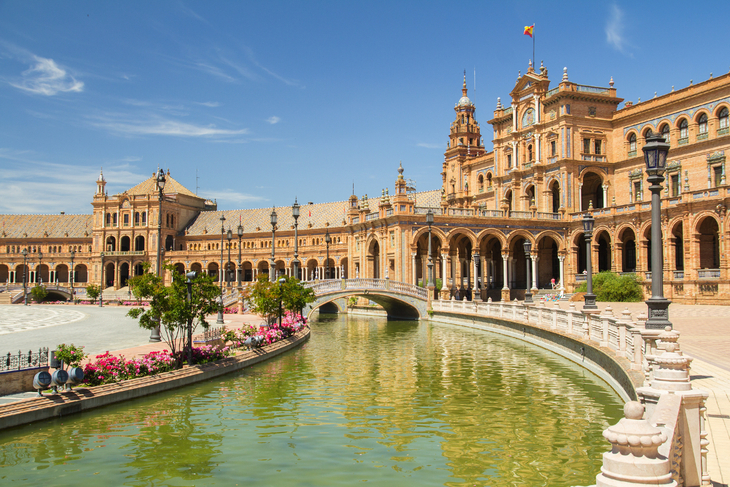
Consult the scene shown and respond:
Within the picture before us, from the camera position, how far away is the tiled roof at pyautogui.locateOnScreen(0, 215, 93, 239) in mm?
104062

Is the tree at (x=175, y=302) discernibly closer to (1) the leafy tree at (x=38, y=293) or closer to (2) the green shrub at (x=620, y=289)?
(2) the green shrub at (x=620, y=289)

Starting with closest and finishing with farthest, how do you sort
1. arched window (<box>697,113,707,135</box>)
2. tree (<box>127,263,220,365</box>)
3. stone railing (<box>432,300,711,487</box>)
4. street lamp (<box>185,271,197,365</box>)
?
stone railing (<box>432,300,711,487</box>) < tree (<box>127,263,220,365</box>) < street lamp (<box>185,271,197,365</box>) < arched window (<box>697,113,707,135</box>)

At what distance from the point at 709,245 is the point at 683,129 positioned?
35.1 ft

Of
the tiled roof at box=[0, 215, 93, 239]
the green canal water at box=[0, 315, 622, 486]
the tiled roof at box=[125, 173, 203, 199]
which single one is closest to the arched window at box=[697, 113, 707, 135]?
the green canal water at box=[0, 315, 622, 486]

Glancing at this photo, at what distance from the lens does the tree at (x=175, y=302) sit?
16.9m

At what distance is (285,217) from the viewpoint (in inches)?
3735

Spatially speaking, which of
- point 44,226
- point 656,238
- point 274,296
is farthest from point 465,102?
point 44,226

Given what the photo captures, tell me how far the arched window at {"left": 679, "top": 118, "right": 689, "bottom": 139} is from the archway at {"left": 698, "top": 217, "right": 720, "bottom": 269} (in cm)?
863

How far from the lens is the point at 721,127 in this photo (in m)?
44.3

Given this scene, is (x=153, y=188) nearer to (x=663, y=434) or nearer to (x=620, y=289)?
(x=620, y=289)

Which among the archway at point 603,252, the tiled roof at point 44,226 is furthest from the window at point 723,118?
the tiled roof at point 44,226

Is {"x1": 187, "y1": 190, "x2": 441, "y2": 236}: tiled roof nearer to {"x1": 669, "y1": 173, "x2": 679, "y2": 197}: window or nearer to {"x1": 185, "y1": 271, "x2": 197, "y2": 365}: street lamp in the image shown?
{"x1": 669, "y1": 173, "x2": 679, "y2": 197}: window

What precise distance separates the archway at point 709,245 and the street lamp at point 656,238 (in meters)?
33.8

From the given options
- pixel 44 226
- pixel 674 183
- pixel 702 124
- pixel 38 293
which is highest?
pixel 702 124
